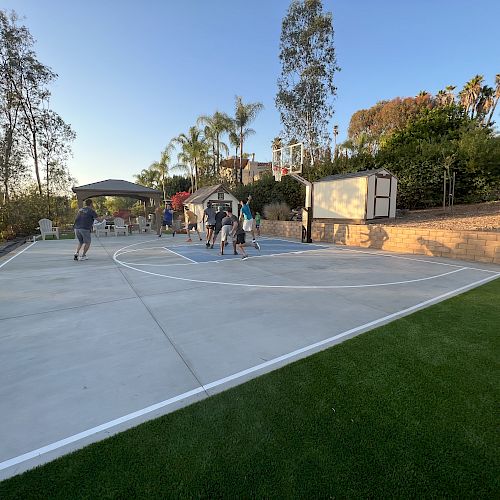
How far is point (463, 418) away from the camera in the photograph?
2.12 metres

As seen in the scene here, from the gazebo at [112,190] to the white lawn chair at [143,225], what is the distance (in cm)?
245

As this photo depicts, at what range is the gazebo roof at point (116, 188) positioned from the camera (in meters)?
19.6

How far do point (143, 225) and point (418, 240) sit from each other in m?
15.5

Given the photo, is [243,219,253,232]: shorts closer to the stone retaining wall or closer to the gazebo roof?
the stone retaining wall

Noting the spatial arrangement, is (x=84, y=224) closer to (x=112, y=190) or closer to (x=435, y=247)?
(x=435, y=247)

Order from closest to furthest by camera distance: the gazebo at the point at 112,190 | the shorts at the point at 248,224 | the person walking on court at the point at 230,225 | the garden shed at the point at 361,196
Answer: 1. the person walking on court at the point at 230,225
2. the shorts at the point at 248,224
3. the garden shed at the point at 361,196
4. the gazebo at the point at 112,190

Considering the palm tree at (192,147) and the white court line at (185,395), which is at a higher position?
the palm tree at (192,147)

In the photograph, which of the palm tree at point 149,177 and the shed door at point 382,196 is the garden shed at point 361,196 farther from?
the palm tree at point 149,177

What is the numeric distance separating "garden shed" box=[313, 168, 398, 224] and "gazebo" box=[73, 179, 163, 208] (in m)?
12.3

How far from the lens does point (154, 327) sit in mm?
3852

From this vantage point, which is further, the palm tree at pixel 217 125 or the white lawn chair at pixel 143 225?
the palm tree at pixel 217 125

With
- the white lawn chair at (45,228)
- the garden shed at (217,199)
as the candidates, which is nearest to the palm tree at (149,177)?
the garden shed at (217,199)

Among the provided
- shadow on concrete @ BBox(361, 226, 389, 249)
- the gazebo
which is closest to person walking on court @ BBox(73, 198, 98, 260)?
shadow on concrete @ BBox(361, 226, 389, 249)

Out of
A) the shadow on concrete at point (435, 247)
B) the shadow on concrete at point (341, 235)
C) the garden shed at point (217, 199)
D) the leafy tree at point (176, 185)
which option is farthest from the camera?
the leafy tree at point (176, 185)
